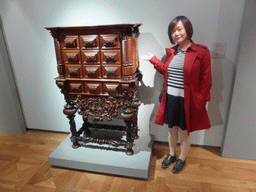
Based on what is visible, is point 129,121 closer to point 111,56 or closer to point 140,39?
point 111,56

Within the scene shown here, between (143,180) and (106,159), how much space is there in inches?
19.6

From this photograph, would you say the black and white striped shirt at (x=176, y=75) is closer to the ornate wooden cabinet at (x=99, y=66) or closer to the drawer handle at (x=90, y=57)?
the ornate wooden cabinet at (x=99, y=66)

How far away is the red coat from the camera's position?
Result: 1.72 metres

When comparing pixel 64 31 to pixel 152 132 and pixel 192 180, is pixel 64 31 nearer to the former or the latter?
pixel 152 132

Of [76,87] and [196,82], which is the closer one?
[196,82]

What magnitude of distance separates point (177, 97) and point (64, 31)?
139 centimetres

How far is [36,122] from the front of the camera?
305 centimetres

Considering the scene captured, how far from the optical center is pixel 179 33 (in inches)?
66.6

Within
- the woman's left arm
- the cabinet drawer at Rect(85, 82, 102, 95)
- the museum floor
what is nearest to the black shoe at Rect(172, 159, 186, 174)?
the museum floor

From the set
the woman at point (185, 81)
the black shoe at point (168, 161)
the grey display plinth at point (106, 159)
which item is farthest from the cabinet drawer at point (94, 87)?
the black shoe at point (168, 161)

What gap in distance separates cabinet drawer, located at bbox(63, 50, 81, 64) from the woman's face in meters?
1.02

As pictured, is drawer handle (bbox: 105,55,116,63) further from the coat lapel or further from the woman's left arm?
the woman's left arm

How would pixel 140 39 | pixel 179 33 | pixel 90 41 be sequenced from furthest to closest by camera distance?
1. pixel 140 39
2. pixel 90 41
3. pixel 179 33

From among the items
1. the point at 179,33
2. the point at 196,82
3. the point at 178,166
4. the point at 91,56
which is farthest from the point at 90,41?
the point at 178,166
